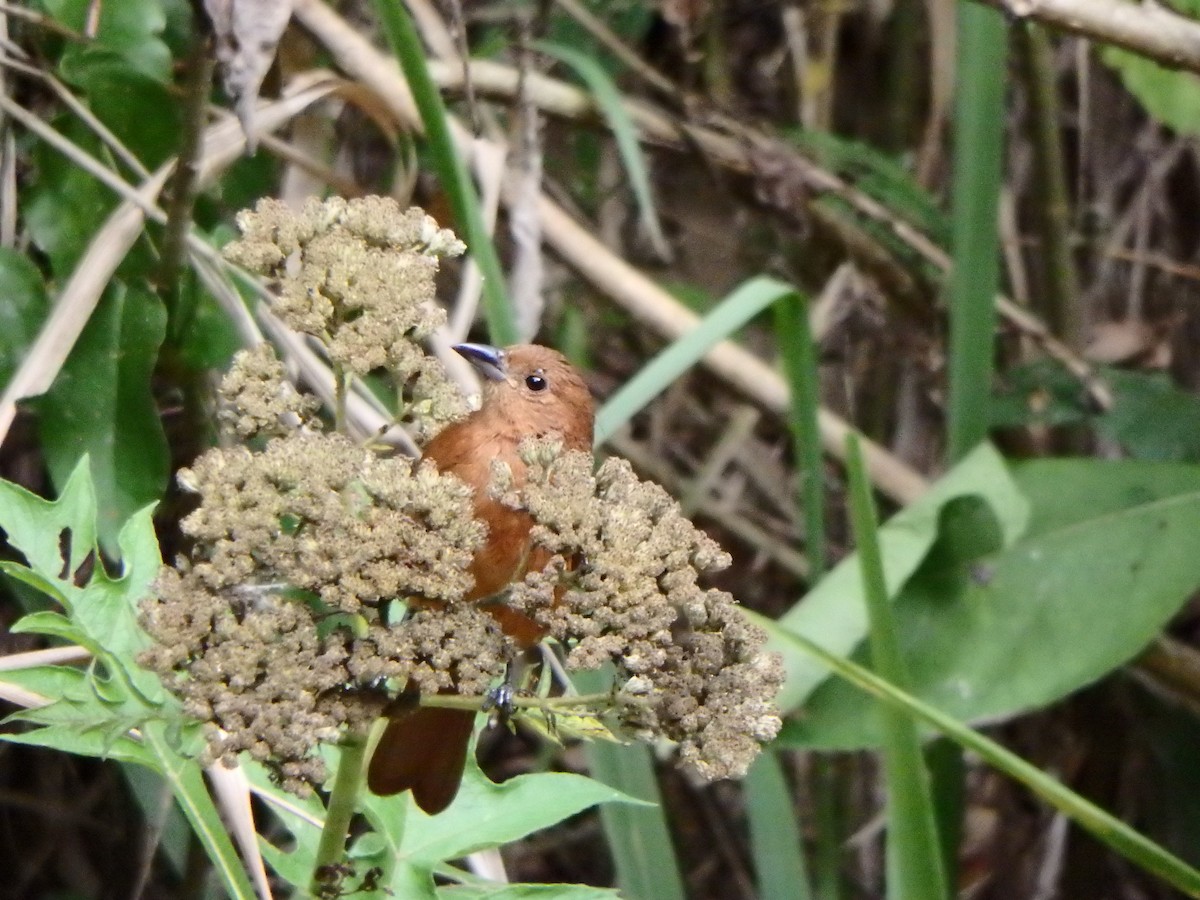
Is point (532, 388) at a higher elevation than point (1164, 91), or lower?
lower

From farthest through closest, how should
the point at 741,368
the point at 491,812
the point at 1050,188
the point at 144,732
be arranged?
the point at 1050,188 → the point at 741,368 → the point at 491,812 → the point at 144,732

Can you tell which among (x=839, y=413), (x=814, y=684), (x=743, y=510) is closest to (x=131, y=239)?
(x=814, y=684)

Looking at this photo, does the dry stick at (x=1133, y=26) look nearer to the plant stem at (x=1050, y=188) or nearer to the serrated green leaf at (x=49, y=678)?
the plant stem at (x=1050, y=188)

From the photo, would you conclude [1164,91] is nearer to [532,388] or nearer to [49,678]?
[532,388]

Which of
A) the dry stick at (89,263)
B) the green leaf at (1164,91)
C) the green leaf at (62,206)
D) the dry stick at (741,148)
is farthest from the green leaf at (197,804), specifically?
the green leaf at (1164,91)

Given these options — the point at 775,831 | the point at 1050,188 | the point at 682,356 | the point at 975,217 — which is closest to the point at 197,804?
the point at 682,356

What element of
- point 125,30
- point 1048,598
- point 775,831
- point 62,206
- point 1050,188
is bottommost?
point 775,831
